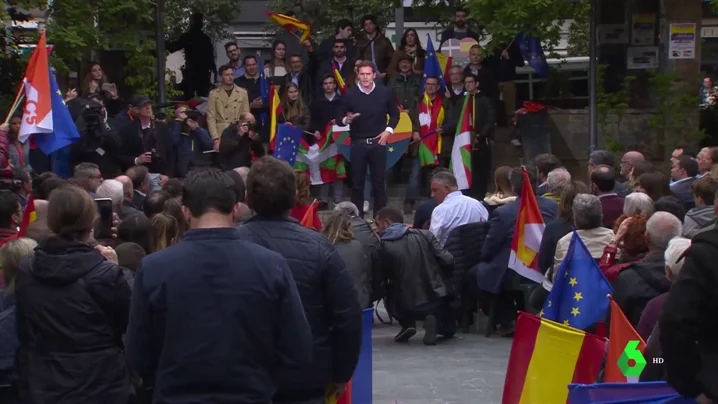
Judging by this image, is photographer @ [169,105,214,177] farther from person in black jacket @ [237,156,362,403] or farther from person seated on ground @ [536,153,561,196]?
person in black jacket @ [237,156,362,403]

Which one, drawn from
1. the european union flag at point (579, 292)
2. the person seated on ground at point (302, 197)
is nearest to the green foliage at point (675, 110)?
the person seated on ground at point (302, 197)

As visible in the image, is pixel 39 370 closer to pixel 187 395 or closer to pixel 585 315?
pixel 187 395

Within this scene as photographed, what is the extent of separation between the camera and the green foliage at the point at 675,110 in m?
17.1

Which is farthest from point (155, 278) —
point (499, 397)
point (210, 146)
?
point (210, 146)

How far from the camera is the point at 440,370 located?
9938 millimetres

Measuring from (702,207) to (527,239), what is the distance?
1718 millimetres

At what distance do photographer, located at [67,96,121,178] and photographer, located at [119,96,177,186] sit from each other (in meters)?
0.16

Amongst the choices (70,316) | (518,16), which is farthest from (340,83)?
(70,316)

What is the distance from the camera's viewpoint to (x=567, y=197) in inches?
386

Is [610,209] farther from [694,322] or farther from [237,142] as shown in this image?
[237,142]

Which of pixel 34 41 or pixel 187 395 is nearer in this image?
pixel 187 395

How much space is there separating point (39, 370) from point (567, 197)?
204 inches

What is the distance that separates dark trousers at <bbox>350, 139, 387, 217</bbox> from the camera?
15562 millimetres

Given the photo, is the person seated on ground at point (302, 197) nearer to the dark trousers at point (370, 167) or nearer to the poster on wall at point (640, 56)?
the dark trousers at point (370, 167)
